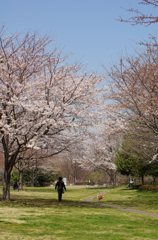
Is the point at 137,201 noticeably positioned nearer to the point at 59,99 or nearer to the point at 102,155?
the point at 59,99

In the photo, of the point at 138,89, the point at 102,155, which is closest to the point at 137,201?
the point at 138,89

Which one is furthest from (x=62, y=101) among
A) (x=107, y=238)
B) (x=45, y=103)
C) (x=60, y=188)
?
(x=107, y=238)

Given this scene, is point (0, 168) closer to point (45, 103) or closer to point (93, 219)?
point (45, 103)

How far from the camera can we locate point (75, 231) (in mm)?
7531

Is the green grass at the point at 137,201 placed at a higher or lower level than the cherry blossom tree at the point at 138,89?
lower

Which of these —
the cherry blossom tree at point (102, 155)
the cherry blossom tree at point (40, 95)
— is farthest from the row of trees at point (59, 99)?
the cherry blossom tree at point (102, 155)

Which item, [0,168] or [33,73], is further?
[0,168]

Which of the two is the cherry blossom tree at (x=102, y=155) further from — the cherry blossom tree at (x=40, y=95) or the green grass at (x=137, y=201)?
the cherry blossom tree at (x=40, y=95)

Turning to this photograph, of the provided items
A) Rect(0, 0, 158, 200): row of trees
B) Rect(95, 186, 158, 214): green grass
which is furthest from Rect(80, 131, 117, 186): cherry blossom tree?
Rect(0, 0, 158, 200): row of trees

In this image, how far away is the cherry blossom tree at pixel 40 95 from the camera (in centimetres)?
1383

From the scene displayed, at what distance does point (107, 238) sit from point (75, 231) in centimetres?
119

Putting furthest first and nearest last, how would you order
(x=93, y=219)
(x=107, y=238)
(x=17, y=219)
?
(x=93, y=219) → (x=17, y=219) → (x=107, y=238)

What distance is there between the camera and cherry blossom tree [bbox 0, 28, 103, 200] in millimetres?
13828

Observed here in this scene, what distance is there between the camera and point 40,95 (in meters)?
14.6
